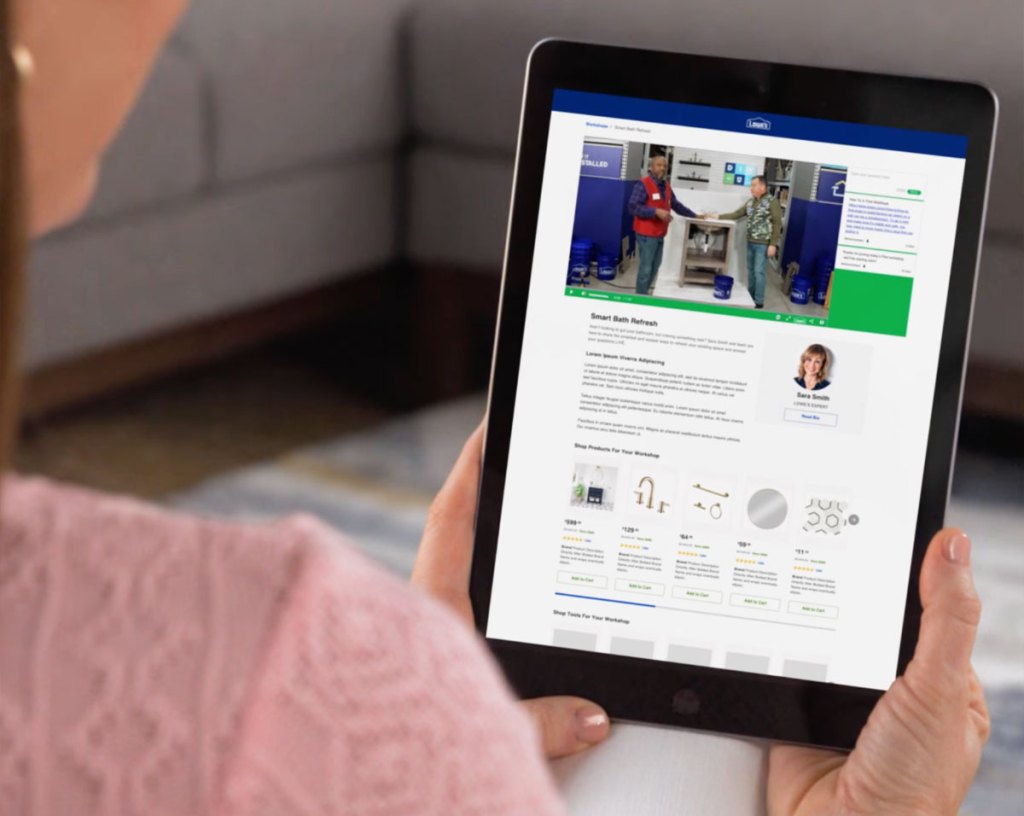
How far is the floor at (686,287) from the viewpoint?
62 cm

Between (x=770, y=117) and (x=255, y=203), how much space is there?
1147 mm

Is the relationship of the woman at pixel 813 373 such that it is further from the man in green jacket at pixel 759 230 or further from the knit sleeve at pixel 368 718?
the knit sleeve at pixel 368 718

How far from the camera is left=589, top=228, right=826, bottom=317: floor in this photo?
0.62 meters

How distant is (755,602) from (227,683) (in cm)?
41

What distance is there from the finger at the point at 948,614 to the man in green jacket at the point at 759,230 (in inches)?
5.5

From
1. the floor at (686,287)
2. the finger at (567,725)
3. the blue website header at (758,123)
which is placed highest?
the blue website header at (758,123)

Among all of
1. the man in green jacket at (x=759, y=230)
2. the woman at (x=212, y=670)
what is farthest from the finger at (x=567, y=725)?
the woman at (x=212, y=670)

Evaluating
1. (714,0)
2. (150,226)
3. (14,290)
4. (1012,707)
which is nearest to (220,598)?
(14,290)

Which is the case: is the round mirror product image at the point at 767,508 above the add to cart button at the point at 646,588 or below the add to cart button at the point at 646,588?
above

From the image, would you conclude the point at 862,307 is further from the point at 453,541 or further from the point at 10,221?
the point at 10,221

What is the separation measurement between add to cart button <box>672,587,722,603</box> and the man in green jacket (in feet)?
0.45

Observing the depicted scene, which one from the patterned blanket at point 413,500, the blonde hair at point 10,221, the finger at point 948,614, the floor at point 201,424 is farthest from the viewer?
the floor at point 201,424

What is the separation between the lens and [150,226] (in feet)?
5.14

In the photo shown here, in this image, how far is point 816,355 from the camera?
2.02ft
